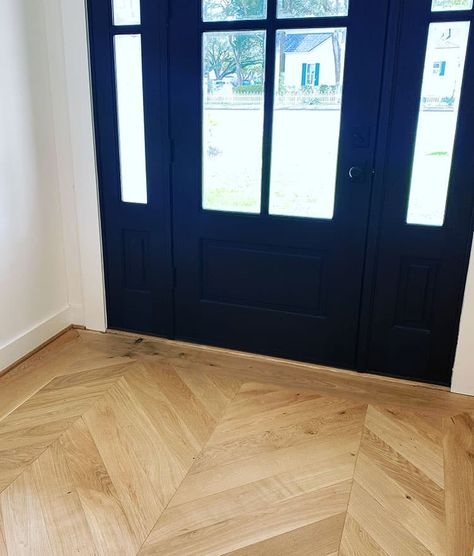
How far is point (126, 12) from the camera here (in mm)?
2449

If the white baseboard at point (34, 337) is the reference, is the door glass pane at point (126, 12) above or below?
above

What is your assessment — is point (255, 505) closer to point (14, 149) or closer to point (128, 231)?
point (128, 231)

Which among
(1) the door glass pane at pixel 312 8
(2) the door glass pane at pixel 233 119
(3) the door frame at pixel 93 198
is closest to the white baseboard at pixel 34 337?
(3) the door frame at pixel 93 198

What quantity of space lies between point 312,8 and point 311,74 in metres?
0.27

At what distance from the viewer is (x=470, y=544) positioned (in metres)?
1.56

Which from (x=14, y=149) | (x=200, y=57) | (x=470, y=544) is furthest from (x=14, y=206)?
(x=470, y=544)

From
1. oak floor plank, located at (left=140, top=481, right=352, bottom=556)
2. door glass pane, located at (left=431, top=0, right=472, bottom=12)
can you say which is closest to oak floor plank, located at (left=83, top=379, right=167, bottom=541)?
oak floor plank, located at (left=140, top=481, right=352, bottom=556)

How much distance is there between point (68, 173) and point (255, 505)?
2001 mm

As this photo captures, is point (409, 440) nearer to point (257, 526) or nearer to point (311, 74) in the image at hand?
point (257, 526)

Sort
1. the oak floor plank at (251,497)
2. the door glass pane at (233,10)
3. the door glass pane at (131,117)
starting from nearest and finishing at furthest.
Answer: the oak floor plank at (251,497) < the door glass pane at (233,10) < the door glass pane at (131,117)

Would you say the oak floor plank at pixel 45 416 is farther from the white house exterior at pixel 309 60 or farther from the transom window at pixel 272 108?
the white house exterior at pixel 309 60

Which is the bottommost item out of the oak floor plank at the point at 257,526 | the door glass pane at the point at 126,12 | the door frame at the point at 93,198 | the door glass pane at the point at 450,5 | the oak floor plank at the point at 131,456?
the oak floor plank at the point at 257,526

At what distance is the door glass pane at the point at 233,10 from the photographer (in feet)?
7.38

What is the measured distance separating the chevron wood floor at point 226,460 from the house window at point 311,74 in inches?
55.6
